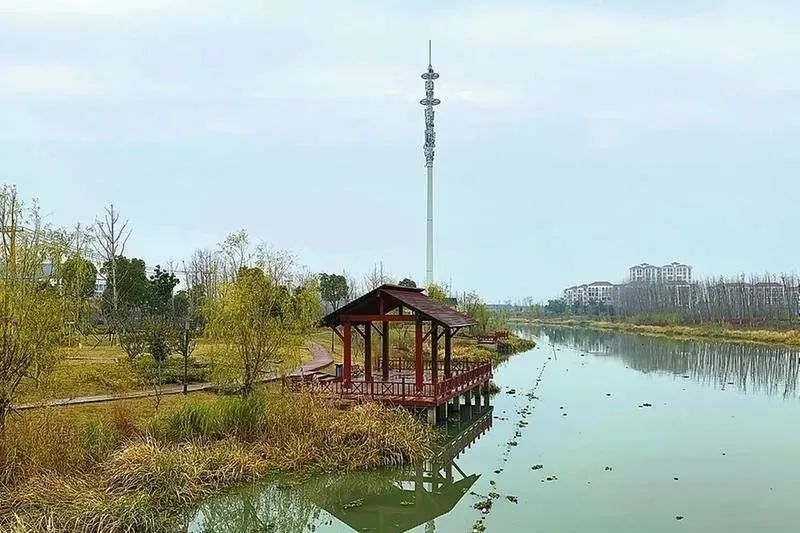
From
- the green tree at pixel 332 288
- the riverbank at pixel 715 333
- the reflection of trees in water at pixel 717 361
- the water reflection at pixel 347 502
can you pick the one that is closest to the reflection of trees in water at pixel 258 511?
the water reflection at pixel 347 502

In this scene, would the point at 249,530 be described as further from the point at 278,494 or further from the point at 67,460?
the point at 67,460

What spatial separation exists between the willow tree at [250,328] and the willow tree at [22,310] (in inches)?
160

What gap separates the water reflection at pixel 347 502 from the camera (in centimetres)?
1010

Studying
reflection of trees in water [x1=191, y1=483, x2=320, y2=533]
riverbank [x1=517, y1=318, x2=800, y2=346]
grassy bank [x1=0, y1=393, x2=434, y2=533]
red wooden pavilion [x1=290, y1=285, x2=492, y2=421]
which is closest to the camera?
grassy bank [x1=0, y1=393, x2=434, y2=533]

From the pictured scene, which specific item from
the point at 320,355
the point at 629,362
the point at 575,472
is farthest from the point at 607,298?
the point at 575,472

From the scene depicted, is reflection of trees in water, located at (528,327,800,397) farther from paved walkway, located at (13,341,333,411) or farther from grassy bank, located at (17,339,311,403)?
grassy bank, located at (17,339,311,403)

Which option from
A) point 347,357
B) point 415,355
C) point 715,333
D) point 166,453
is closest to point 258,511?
point 166,453

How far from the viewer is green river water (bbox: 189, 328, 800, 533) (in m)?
10.1

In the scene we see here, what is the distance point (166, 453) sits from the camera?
10.6 meters

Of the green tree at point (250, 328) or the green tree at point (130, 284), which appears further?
the green tree at point (130, 284)

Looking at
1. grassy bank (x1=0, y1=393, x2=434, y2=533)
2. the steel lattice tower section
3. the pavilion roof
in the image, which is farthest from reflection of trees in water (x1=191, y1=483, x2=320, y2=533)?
the steel lattice tower section

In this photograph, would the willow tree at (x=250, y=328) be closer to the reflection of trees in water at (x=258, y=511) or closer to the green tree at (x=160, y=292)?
the reflection of trees in water at (x=258, y=511)

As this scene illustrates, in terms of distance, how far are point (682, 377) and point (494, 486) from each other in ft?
61.1

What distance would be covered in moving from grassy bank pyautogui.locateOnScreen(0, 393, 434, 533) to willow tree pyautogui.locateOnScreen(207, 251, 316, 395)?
0.78 meters
